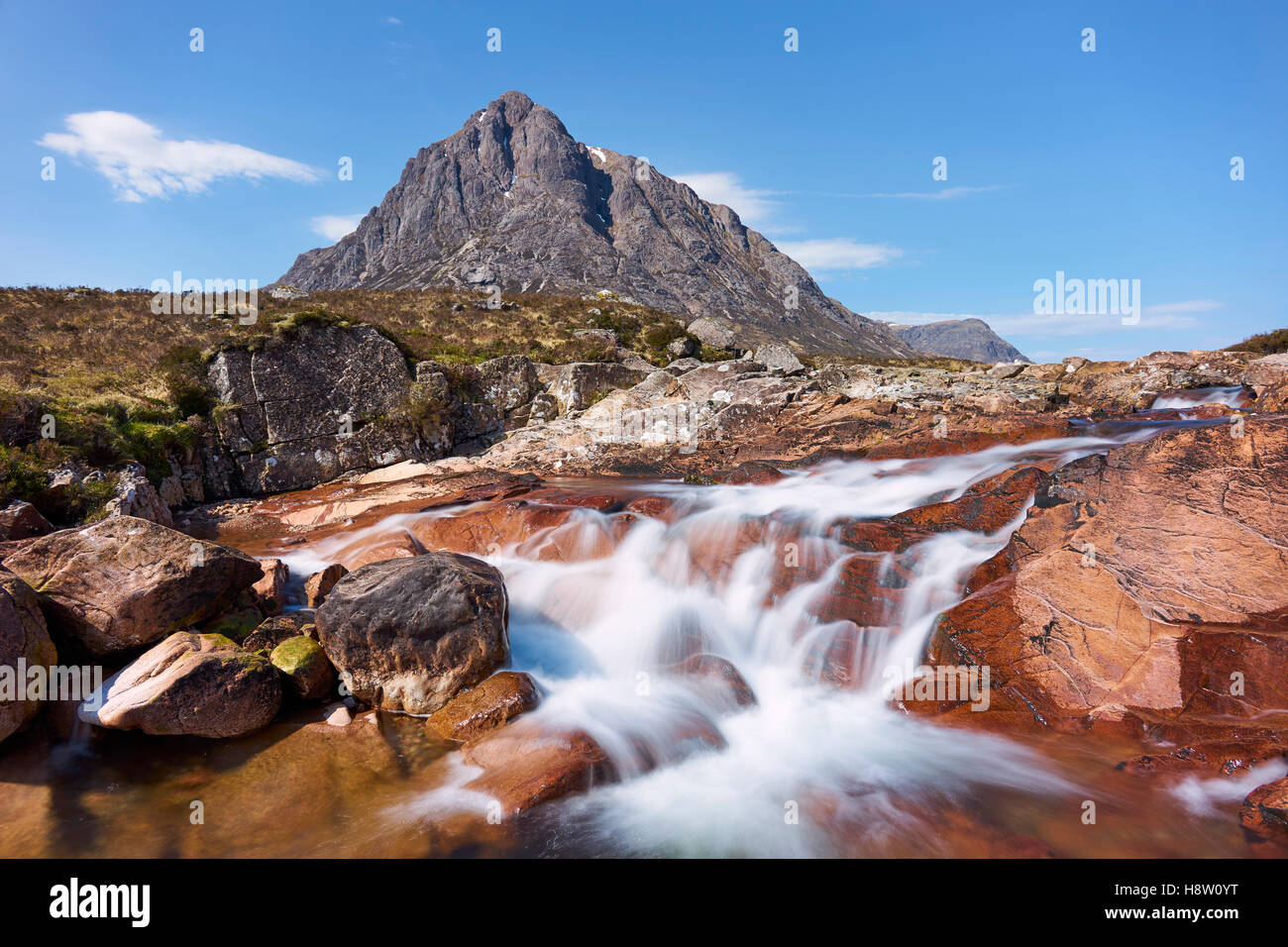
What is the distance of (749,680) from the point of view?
8328 millimetres

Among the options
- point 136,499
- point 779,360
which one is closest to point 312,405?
point 136,499

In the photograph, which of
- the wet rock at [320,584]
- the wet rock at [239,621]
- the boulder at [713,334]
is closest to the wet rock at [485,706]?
the wet rock at [239,621]

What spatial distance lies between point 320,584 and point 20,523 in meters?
4.70

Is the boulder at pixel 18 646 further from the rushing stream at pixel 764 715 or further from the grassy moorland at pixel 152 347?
the grassy moorland at pixel 152 347

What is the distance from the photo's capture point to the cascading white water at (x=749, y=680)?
5.98 m

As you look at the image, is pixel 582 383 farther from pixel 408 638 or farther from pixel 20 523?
pixel 20 523

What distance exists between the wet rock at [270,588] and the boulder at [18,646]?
2453 mm

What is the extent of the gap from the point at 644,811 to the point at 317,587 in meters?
6.77

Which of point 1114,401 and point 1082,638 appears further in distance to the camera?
point 1114,401

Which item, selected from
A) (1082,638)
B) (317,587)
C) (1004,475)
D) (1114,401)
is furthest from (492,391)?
(1114,401)

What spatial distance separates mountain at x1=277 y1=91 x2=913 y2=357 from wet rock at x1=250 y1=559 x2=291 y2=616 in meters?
118

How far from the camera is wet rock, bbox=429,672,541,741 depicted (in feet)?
23.5

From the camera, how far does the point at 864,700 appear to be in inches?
304
